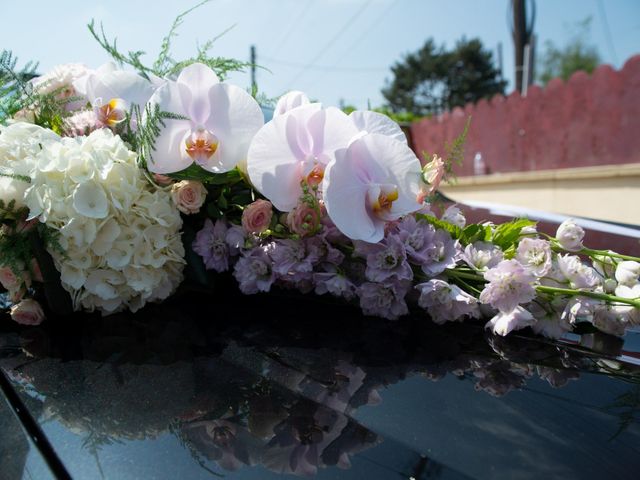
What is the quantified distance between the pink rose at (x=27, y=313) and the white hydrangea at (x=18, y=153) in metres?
0.26

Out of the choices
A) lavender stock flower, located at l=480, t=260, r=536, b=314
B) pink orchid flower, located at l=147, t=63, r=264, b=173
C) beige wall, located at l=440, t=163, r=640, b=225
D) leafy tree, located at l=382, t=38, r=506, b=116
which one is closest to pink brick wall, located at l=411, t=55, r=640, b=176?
beige wall, located at l=440, t=163, r=640, b=225

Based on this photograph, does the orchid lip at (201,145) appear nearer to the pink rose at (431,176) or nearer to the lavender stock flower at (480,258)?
the pink rose at (431,176)

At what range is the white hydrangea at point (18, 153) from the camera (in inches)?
52.2

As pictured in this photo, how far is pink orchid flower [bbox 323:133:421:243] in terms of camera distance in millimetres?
1231

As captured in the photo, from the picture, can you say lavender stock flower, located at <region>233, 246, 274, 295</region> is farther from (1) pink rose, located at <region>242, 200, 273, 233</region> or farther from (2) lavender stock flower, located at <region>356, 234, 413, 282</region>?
(2) lavender stock flower, located at <region>356, 234, 413, 282</region>

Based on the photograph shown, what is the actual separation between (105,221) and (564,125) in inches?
452

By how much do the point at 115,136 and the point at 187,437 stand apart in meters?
0.91

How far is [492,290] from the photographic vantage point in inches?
45.4

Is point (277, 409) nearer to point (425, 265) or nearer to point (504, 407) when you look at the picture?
point (504, 407)

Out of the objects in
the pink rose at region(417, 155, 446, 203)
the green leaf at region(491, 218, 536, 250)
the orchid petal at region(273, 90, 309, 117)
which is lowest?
the green leaf at region(491, 218, 536, 250)

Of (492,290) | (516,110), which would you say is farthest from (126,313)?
(516,110)

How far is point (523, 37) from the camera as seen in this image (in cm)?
1433

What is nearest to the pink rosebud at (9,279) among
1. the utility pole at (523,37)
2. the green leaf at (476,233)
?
the green leaf at (476,233)

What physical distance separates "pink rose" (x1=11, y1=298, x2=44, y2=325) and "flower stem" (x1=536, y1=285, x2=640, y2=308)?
4.01ft
